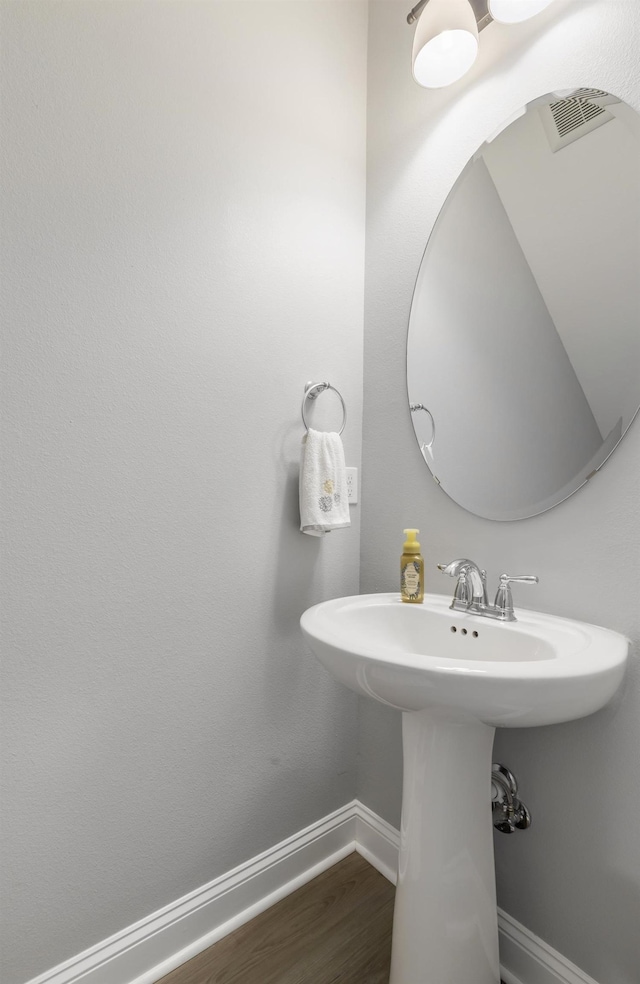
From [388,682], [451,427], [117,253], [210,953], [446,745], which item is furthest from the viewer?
[451,427]

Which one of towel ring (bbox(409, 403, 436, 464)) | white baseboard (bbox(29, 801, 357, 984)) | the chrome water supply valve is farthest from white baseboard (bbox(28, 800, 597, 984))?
towel ring (bbox(409, 403, 436, 464))

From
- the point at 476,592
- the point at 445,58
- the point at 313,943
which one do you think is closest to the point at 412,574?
the point at 476,592

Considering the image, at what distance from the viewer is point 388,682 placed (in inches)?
31.1

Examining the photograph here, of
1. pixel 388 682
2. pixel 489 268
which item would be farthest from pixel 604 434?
pixel 388 682

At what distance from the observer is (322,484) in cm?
129

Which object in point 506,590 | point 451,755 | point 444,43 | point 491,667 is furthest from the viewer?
point 444,43

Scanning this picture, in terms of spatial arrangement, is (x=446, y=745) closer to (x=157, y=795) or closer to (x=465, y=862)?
(x=465, y=862)

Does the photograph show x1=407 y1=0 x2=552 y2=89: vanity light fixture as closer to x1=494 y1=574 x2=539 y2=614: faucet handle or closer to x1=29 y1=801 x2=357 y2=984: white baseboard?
x1=494 y1=574 x2=539 y2=614: faucet handle

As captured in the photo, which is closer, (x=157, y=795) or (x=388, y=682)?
(x=388, y=682)

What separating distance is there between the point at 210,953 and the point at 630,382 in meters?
1.53

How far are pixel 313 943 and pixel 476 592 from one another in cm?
91

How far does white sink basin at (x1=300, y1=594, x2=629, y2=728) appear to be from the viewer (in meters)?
0.72

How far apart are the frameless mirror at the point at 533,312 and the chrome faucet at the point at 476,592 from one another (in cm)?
14

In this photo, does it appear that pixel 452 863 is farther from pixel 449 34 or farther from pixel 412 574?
pixel 449 34
